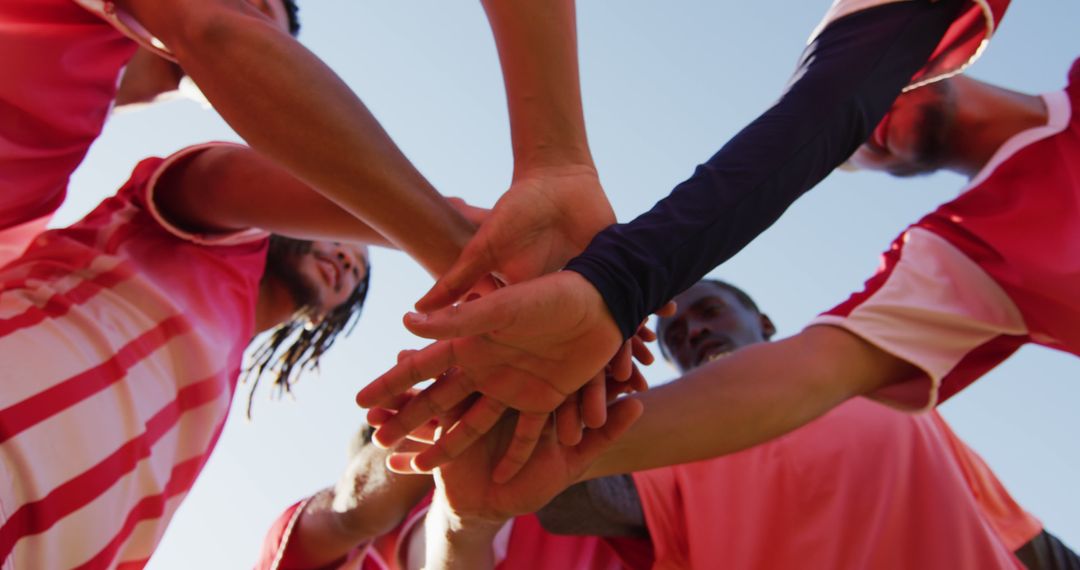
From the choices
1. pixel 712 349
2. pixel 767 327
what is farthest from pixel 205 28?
pixel 767 327

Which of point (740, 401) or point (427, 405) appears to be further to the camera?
point (740, 401)

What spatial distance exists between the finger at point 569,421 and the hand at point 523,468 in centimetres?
5

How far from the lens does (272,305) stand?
2.11 m

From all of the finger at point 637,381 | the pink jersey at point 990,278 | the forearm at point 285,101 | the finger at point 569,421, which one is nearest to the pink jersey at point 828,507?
the pink jersey at point 990,278

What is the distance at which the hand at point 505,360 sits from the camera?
117 centimetres

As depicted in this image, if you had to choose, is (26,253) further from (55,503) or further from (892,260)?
(892,260)

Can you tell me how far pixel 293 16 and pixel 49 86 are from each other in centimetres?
91

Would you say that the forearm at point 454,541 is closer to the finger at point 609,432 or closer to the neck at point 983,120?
the finger at point 609,432

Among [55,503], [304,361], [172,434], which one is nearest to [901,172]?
[304,361]

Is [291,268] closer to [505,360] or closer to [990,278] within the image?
[505,360]

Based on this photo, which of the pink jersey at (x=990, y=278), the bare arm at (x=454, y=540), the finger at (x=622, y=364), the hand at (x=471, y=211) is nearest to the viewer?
the finger at (x=622, y=364)

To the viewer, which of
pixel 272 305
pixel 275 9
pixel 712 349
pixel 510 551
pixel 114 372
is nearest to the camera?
pixel 114 372

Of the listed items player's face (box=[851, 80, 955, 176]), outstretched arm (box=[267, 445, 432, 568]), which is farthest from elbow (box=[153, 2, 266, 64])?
player's face (box=[851, 80, 955, 176])

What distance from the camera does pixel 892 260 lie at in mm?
2033
